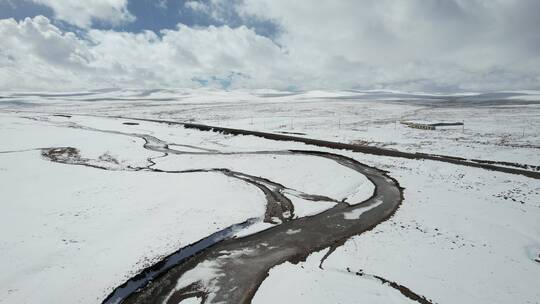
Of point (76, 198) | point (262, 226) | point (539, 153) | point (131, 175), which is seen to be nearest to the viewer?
point (262, 226)

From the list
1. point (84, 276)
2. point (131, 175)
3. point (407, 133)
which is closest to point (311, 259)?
point (84, 276)

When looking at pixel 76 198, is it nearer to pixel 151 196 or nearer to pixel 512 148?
pixel 151 196

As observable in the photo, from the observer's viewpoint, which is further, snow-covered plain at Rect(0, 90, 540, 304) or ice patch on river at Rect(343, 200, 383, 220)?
ice patch on river at Rect(343, 200, 383, 220)

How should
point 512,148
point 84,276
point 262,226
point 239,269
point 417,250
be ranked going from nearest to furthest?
1. point 84,276
2. point 239,269
3. point 417,250
4. point 262,226
5. point 512,148

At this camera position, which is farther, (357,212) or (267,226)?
(357,212)

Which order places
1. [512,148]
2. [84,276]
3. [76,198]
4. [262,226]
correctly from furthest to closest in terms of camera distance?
1. [512,148]
2. [76,198]
3. [262,226]
4. [84,276]

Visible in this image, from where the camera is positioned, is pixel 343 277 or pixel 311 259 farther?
pixel 311 259

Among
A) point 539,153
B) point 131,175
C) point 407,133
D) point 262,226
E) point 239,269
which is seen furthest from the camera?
point 407,133

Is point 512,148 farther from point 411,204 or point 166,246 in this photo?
point 166,246

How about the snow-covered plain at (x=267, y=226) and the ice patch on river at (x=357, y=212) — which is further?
the ice patch on river at (x=357, y=212)

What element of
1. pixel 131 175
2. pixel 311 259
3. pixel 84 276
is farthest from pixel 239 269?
pixel 131 175
